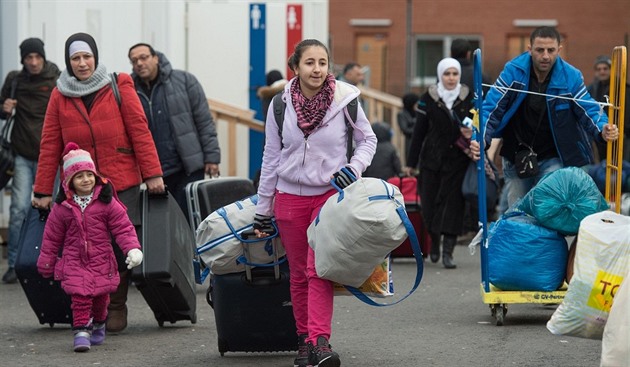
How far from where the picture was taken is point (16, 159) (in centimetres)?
1273

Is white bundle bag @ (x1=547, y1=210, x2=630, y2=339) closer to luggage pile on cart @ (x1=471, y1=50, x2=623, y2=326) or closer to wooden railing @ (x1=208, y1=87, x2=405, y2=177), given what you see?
luggage pile on cart @ (x1=471, y1=50, x2=623, y2=326)

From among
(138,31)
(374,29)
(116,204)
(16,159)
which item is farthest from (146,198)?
(374,29)

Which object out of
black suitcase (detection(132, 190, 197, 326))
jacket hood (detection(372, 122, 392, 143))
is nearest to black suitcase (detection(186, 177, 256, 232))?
black suitcase (detection(132, 190, 197, 326))

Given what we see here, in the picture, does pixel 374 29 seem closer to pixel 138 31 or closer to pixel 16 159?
pixel 138 31

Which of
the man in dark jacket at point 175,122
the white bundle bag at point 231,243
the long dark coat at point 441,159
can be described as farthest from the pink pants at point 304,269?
the long dark coat at point 441,159

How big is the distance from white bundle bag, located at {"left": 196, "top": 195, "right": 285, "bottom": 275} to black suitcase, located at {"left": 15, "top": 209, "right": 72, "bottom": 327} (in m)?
1.74

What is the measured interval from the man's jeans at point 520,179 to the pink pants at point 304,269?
8.54 feet

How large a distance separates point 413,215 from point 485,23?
65.6ft

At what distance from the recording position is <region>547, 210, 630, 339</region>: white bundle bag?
271 inches

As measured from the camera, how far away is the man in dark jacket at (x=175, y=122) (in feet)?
38.2

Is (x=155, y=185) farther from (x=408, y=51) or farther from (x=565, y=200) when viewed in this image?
(x=408, y=51)

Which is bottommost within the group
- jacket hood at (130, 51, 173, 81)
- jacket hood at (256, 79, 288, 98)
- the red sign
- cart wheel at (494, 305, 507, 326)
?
cart wheel at (494, 305, 507, 326)

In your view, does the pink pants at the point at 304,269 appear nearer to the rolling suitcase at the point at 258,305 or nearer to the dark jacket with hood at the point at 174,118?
the rolling suitcase at the point at 258,305

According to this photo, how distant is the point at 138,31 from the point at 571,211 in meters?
6.97
